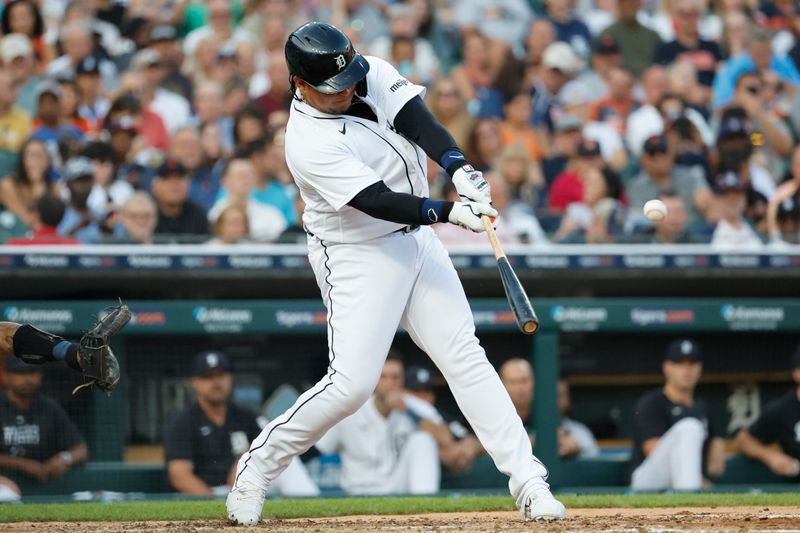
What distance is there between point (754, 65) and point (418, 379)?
495cm

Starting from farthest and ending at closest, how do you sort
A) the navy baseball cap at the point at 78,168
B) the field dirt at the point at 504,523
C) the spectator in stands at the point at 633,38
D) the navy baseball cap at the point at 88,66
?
the spectator in stands at the point at 633,38, the navy baseball cap at the point at 88,66, the navy baseball cap at the point at 78,168, the field dirt at the point at 504,523

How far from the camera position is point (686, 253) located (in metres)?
7.19

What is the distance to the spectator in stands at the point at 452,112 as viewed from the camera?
29.9ft

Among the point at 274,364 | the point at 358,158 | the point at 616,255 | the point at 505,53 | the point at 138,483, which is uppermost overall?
the point at 505,53

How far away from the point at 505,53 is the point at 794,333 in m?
3.73

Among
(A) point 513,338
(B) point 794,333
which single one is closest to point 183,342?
(A) point 513,338

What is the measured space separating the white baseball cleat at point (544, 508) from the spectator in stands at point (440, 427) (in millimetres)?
2343

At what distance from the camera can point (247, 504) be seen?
4.89 m

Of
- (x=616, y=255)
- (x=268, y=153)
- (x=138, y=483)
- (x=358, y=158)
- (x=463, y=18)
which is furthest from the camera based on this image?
(x=463, y=18)

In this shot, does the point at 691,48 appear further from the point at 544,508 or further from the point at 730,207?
the point at 544,508

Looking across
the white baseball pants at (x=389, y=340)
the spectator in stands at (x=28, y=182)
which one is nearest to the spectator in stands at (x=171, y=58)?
the spectator in stands at (x=28, y=182)

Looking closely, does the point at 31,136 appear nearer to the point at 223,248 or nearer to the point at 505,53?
the point at 223,248

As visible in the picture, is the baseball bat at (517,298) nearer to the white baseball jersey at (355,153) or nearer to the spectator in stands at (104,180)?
the white baseball jersey at (355,153)

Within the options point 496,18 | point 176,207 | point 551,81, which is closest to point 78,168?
point 176,207
